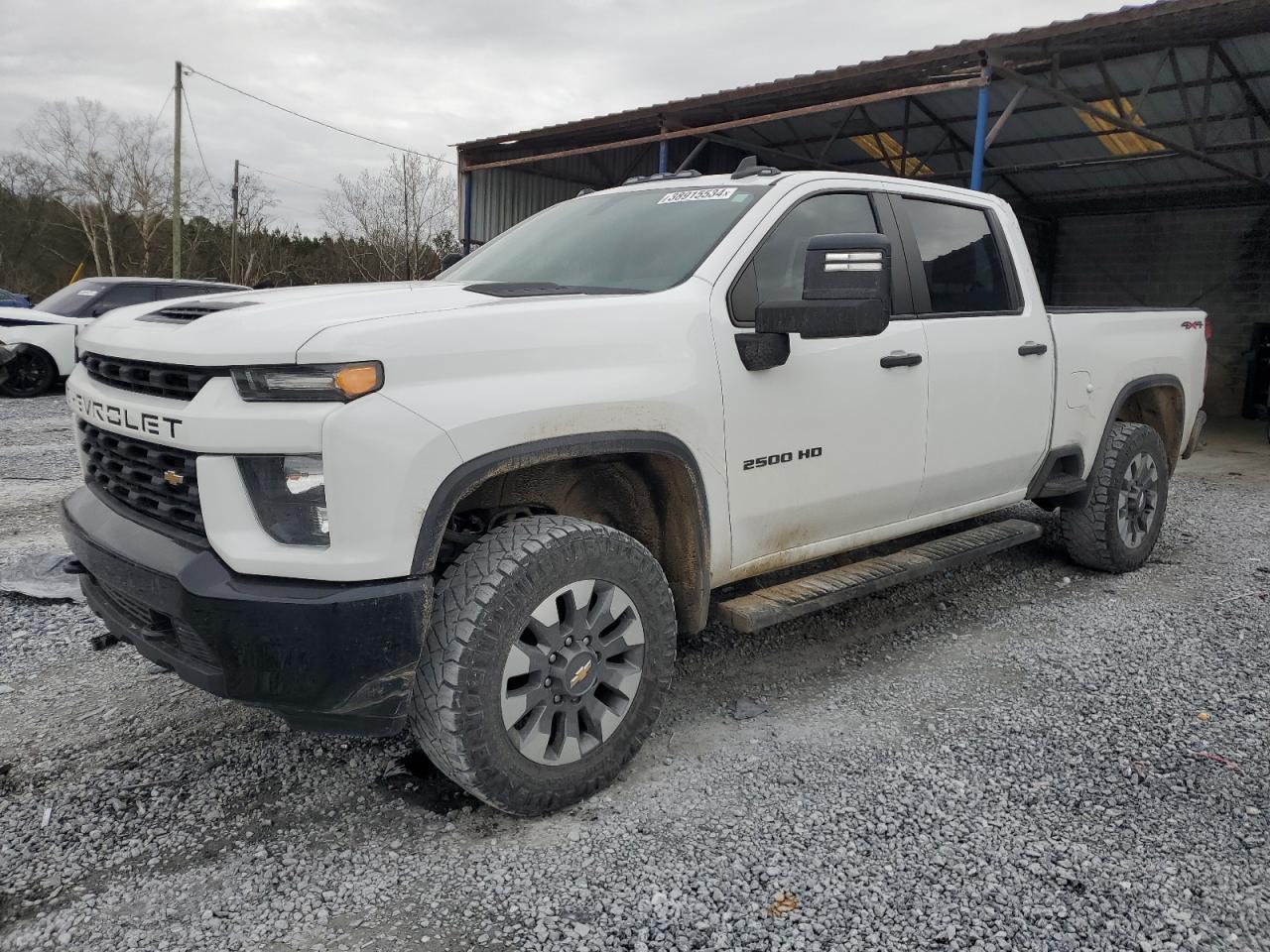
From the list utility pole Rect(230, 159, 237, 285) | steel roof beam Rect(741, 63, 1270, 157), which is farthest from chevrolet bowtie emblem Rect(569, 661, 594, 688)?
utility pole Rect(230, 159, 237, 285)

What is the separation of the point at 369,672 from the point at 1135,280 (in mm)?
19161

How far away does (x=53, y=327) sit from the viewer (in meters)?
11.4

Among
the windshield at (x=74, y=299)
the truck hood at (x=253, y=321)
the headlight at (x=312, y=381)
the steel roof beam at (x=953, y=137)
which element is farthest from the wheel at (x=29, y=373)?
the steel roof beam at (x=953, y=137)

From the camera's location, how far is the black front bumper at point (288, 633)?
7.13ft

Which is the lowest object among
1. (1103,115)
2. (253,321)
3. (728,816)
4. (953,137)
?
(728,816)

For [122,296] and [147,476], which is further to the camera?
[122,296]

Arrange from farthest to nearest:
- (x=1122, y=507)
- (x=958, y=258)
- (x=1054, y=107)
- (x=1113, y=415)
Answer: 1. (x=1054, y=107)
2. (x=1122, y=507)
3. (x=1113, y=415)
4. (x=958, y=258)

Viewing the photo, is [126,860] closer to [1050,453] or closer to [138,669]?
[138,669]

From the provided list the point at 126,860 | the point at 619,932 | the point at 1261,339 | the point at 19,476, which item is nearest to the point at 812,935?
the point at 619,932

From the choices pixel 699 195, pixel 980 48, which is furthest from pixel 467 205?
pixel 699 195

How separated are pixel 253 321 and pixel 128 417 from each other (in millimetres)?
504

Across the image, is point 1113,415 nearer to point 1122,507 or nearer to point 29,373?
point 1122,507

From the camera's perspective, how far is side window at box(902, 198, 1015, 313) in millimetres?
3850

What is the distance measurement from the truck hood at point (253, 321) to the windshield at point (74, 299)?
1014 cm
